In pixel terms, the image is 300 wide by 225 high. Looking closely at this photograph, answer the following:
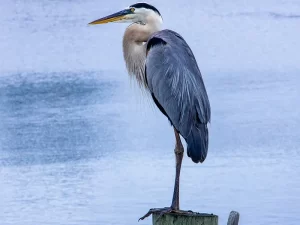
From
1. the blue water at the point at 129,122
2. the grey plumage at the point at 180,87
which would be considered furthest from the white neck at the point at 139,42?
the blue water at the point at 129,122

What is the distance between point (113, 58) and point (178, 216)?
9010 millimetres

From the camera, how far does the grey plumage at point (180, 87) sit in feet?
14.7

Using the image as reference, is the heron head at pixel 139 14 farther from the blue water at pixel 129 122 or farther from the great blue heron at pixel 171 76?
the blue water at pixel 129 122

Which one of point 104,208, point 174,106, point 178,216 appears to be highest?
point 174,106

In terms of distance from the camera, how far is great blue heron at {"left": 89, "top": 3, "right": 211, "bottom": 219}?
4.50 meters

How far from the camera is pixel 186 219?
3752mm

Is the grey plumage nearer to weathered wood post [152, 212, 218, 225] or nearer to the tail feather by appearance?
the tail feather

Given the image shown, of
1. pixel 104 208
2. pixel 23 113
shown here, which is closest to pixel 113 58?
pixel 23 113

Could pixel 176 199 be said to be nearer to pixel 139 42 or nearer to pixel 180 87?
pixel 180 87

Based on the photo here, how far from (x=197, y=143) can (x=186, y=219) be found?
70 cm

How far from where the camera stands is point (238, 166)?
7613 mm

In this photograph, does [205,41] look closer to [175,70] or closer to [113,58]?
[113,58]

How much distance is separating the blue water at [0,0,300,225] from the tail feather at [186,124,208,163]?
1261 mm

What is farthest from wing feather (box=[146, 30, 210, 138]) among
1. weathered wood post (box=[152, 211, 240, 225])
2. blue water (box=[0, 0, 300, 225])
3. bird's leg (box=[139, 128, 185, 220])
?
blue water (box=[0, 0, 300, 225])
